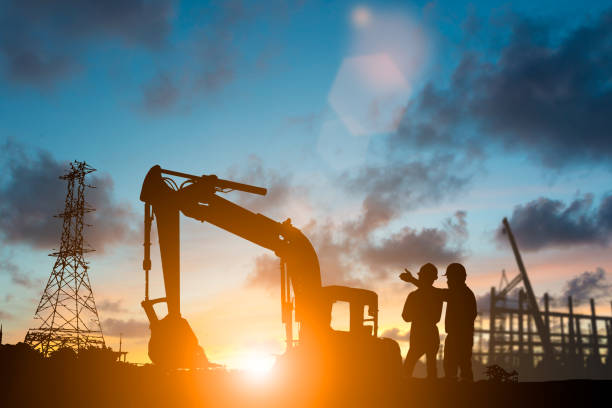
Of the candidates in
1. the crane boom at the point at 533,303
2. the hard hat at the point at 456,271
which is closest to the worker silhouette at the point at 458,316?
the hard hat at the point at 456,271

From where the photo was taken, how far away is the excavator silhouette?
41.6ft

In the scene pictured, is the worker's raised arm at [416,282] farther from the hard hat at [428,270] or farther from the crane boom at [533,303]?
the crane boom at [533,303]

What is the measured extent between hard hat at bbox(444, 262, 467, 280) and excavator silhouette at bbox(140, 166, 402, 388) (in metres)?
2.73

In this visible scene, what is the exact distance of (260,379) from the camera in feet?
43.8

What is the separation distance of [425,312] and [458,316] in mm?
674

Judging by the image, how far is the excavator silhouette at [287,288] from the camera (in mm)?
12688

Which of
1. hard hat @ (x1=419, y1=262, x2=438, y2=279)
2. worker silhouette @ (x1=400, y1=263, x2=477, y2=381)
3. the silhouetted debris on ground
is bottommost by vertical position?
the silhouetted debris on ground

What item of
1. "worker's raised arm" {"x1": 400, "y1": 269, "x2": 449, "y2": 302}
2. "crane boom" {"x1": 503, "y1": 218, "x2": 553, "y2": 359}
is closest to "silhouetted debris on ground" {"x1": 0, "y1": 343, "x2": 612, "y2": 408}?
"worker's raised arm" {"x1": 400, "y1": 269, "x2": 449, "y2": 302}

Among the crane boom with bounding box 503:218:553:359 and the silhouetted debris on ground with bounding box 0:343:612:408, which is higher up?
the crane boom with bounding box 503:218:553:359

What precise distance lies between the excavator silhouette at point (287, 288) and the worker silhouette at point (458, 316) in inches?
91.1

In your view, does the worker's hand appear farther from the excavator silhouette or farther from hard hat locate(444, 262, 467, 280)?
the excavator silhouette

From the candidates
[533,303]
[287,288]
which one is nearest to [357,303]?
[287,288]

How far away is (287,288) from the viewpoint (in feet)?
46.1

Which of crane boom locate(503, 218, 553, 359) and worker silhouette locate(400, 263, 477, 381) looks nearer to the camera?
worker silhouette locate(400, 263, 477, 381)
